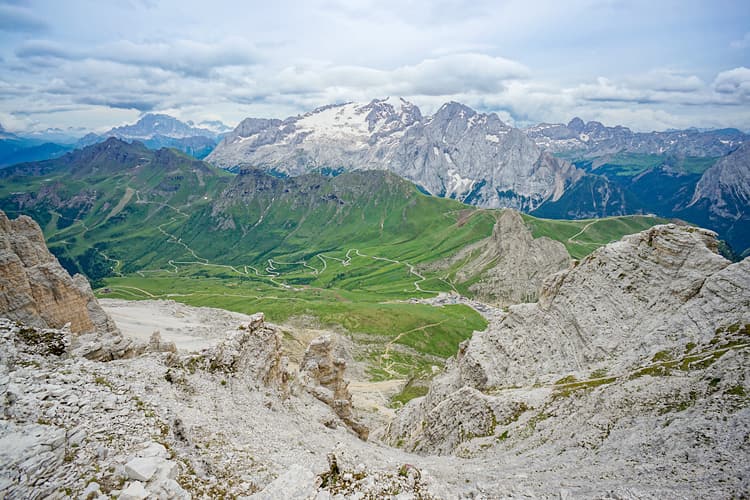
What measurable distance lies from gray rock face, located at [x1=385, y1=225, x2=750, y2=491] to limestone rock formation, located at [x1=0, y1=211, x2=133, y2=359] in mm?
46957

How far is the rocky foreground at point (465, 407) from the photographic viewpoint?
23797mm

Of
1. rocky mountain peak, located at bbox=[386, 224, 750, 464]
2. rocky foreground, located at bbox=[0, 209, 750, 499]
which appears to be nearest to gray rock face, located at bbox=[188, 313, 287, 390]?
rocky foreground, located at bbox=[0, 209, 750, 499]

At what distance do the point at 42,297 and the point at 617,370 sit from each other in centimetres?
7512

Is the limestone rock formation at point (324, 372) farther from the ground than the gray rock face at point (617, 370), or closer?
closer

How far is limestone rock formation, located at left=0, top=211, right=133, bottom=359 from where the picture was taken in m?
47.8

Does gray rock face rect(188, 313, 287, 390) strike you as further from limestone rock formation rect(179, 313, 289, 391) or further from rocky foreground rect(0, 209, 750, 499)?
rocky foreground rect(0, 209, 750, 499)

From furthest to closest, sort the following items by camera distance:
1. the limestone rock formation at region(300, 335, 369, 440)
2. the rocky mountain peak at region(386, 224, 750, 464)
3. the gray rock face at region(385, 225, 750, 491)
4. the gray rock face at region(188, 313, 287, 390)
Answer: the limestone rock formation at region(300, 335, 369, 440) < the gray rock face at region(188, 313, 287, 390) < the rocky mountain peak at region(386, 224, 750, 464) < the gray rock face at region(385, 225, 750, 491)

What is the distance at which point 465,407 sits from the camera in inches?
2400

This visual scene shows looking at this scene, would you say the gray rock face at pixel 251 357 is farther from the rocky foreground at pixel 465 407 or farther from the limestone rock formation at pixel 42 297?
the limestone rock formation at pixel 42 297

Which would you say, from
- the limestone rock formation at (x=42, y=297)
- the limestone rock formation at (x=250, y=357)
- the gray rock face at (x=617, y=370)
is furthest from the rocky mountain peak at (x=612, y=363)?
the limestone rock formation at (x=42, y=297)

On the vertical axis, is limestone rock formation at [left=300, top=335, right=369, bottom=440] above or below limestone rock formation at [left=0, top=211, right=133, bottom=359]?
below

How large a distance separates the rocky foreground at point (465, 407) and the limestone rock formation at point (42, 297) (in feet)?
1.56

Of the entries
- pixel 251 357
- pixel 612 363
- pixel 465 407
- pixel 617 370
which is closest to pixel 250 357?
pixel 251 357

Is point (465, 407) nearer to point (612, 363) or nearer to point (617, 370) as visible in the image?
point (612, 363)
